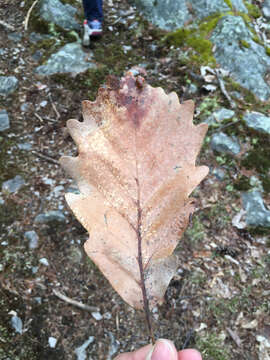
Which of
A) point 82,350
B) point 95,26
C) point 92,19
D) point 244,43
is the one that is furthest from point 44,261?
point 244,43

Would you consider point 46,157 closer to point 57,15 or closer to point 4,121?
point 4,121

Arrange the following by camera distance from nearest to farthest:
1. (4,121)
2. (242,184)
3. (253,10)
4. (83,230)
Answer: (83,230) < (242,184) < (4,121) < (253,10)

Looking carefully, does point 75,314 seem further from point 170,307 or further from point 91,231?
point 91,231

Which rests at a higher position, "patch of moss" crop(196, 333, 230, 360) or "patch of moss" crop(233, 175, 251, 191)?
"patch of moss" crop(233, 175, 251, 191)

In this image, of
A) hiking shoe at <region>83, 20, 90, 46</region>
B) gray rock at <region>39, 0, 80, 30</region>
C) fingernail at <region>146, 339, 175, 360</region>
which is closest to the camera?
fingernail at <region>146, 339, 175, 360</region>

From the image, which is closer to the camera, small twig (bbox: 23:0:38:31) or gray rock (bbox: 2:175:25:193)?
gray rock (bbox: 2:175:25:193)

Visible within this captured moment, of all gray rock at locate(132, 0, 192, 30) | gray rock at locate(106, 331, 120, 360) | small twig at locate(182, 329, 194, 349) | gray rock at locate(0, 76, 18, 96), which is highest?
gray rock at locate(132, 0, 192, 30)

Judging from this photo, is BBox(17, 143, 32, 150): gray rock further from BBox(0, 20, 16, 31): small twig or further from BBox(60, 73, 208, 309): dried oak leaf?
BBox(60, 73, 208, 309): dried oak leaf

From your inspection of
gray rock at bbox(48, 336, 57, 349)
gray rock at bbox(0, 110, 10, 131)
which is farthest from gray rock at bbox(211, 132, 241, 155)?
gray rock at bbox(48, 336, 57, 349)
